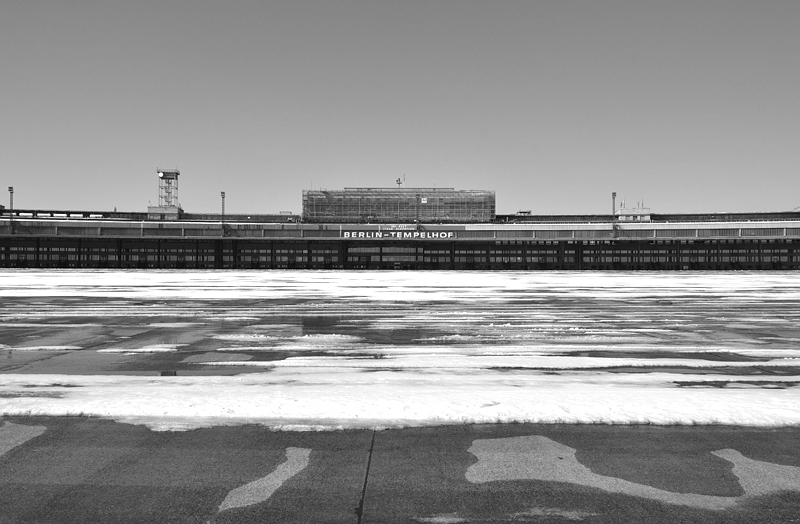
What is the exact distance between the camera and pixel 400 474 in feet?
12.0

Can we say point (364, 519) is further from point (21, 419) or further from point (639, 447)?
point (21, 419)

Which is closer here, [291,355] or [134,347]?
[291,355]

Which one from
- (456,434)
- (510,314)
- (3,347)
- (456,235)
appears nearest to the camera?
(456,434)

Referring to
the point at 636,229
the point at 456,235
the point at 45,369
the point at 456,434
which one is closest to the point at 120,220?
the point at 456,235

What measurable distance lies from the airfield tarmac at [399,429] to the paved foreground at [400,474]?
0.02 metres

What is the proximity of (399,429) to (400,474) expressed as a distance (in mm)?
897

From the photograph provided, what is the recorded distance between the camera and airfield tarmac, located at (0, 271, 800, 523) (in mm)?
3273

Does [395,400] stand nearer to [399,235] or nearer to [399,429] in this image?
[399,429]

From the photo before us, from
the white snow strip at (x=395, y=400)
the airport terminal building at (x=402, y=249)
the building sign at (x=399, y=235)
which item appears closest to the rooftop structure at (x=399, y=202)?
the airport terminal building at (x=402, y=249)

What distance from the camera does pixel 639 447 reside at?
416cm

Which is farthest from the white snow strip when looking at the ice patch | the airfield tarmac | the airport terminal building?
the airport terminal building

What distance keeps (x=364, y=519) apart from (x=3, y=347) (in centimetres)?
833

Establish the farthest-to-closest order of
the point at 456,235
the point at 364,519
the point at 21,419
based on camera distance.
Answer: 1. the point at 456,235
2. the point at 21,419
3. the point at 364,519

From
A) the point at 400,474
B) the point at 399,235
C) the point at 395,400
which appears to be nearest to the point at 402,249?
the point at 399,235
